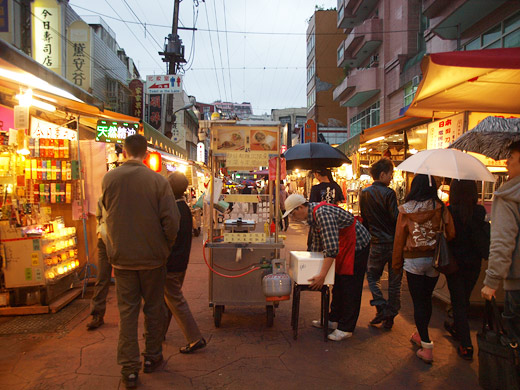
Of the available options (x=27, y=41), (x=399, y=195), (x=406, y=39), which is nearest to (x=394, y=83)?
(x=406, y=39)

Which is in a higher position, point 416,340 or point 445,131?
point 445,131

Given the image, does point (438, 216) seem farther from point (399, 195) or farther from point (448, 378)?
point (399, 195)

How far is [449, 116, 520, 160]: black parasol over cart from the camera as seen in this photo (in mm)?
3695

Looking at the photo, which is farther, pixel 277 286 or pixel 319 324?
pixel 319 324

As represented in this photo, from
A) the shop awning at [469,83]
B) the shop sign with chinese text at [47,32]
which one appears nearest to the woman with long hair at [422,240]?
the shop awning at [469,83]

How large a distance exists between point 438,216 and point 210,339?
112 inches

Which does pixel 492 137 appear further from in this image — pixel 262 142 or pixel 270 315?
pixel 270 315

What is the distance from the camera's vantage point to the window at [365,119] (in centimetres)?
2254

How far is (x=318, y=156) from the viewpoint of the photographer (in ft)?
24.7

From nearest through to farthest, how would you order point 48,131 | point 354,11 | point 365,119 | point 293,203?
1. point 293,203
2. point 48,131
3. point 354,11
4. point 365,119

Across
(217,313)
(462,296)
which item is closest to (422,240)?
(462,296)

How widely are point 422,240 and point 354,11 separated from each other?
23.9m

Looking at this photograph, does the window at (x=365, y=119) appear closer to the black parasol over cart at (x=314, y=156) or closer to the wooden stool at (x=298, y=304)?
the black parasol over cart at (x=314, y=156)

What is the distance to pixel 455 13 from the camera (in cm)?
1118
